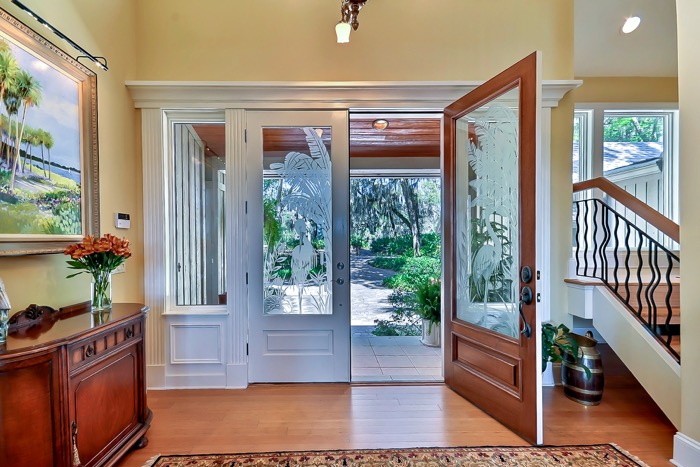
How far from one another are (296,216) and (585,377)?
2.72m

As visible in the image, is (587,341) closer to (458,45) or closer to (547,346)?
(547,346)

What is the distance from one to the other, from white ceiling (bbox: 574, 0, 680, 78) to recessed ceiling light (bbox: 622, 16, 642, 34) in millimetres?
45

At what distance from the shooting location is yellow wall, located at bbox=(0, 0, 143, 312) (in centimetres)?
184

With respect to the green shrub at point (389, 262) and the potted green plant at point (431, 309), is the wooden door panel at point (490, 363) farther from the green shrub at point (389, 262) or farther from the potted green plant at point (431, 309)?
the green shrub at point (389, 262)

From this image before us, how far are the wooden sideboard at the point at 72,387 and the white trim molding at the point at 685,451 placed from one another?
3.25 metres

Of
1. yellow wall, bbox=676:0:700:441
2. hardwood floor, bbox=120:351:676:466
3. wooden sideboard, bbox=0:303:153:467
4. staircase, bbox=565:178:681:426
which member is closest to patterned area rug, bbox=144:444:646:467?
hardwood floor, bbox=120:351:676:466

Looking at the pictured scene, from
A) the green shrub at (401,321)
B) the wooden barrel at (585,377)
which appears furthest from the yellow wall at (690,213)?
the green shrub at (401,321)

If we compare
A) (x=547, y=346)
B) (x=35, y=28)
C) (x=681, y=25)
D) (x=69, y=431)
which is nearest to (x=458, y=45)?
(x=681, y=25)

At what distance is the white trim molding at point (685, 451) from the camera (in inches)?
71.2

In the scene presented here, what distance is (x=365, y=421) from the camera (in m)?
2.31

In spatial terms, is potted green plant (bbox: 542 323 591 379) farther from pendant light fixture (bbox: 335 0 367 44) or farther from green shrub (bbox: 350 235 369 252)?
green shrub (bbox: 350 235 369 252)

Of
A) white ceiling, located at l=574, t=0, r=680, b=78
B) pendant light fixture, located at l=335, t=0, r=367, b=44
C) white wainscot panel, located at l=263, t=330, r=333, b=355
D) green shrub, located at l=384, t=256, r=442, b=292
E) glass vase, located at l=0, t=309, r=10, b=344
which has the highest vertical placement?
white ceiling, located at l=574, t=0, r=680, b=78

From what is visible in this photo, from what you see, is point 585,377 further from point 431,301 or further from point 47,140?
point 47,140

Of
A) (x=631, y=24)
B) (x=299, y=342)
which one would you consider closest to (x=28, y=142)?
(x=299, y=342)
